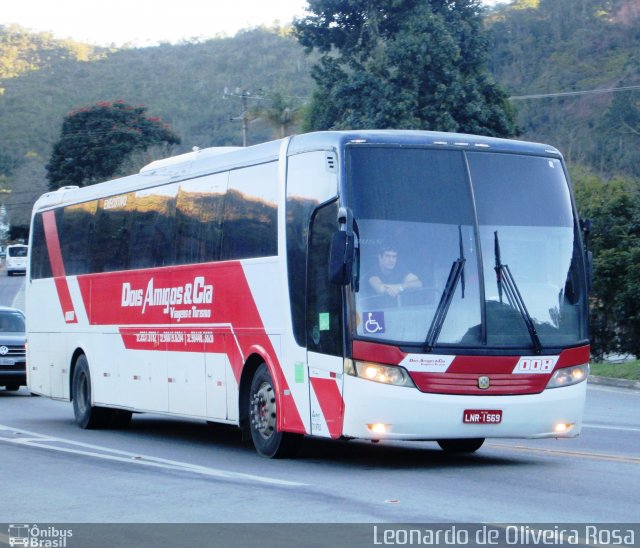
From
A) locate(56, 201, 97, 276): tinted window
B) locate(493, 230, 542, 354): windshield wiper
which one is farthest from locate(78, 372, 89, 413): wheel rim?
locate(493, 230, 542, 354): windshield wiper

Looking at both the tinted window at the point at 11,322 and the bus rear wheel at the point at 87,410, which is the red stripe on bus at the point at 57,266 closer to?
the bus rear wheel at the point at 87,410

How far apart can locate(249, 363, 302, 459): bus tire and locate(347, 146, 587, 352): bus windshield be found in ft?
6.20

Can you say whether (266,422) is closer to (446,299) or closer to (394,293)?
(394,293)

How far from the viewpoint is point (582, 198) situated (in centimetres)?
3350

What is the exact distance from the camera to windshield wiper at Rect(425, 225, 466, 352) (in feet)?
37.2

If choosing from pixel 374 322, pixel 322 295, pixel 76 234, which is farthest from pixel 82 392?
pixel 374 322

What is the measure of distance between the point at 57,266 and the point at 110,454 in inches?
255

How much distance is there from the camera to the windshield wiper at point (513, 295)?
11.7m

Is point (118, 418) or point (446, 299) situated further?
point (118, 418)

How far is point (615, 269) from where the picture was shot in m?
30.3

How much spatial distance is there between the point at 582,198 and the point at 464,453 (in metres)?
A: 21.0

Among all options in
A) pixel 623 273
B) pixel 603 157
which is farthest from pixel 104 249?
pixel 603 157

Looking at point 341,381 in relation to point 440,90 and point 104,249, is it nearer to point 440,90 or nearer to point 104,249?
point 104,249

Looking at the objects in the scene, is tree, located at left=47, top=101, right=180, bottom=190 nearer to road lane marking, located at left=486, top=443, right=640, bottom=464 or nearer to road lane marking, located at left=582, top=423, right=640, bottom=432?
road lane marking, located at left=582, top=423, right=640, bottom=432
